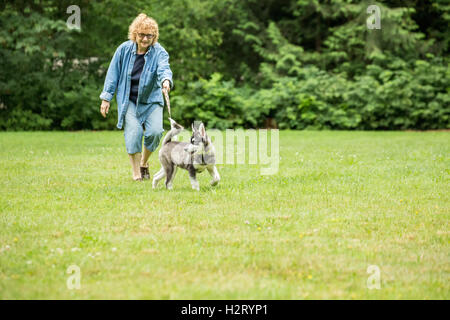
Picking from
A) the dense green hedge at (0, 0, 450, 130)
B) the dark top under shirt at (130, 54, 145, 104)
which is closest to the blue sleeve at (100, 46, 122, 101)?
the dark top under shirt at (130, 54, 145, 104)

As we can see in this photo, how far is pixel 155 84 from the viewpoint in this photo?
8883mm

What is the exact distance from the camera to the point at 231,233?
5.70 meters

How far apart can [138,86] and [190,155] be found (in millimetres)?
1730

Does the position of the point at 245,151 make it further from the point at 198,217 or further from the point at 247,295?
the point at 247,295

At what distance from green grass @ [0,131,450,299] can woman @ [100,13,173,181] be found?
2.57ft

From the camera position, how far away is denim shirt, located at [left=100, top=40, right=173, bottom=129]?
28.4ft

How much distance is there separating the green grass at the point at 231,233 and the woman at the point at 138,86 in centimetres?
78

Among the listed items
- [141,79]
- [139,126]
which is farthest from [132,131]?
[141,79]

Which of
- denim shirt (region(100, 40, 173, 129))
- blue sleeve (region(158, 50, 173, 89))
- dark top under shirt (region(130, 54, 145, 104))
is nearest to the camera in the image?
blue sleeve (region(158, 50, 173, 89))

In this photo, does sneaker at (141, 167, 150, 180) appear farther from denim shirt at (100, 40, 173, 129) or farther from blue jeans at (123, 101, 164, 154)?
denim shirt at (100, 40, 173, 129)

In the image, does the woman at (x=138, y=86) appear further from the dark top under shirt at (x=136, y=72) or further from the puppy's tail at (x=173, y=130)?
the puppy's tail at (x=173, y=130)

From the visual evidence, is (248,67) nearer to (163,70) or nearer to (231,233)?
(163,70)

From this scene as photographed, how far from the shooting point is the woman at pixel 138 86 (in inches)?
341
